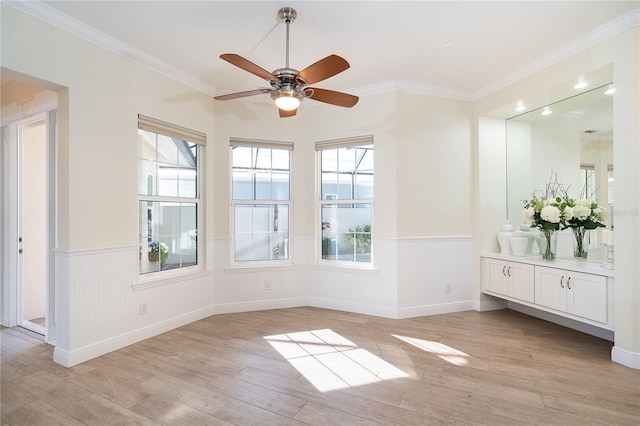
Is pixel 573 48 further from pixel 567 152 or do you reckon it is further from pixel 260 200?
pixel 260 200

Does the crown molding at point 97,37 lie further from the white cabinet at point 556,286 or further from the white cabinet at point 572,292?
the white cabinet at point 572,292

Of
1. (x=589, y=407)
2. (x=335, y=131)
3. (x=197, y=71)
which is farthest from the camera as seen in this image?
(x=335, y=131)

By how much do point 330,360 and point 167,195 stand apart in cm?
246

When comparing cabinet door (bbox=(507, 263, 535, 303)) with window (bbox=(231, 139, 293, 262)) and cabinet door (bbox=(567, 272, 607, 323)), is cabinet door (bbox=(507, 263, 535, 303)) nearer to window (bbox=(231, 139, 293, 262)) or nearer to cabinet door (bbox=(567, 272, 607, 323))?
cabinet door (bbox=(567, 272, 607, 323))

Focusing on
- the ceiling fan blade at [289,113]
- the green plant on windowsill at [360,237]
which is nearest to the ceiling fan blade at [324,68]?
the ceiling fan blade at [289,113]

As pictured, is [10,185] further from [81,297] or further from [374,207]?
[374,207]

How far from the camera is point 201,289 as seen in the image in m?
3.95

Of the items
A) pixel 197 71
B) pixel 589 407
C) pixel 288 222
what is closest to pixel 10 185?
pixel 197 71

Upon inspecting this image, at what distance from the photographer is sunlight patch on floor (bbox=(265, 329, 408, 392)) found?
97.4 inches

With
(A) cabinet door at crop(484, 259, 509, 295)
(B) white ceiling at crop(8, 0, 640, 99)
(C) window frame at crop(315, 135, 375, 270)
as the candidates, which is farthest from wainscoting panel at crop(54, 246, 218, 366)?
(A) cabinet door at crop(484, 259, 509, 295)

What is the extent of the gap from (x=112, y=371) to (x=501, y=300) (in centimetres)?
442

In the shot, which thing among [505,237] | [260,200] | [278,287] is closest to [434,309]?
[505,237]

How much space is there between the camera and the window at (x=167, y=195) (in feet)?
11.2

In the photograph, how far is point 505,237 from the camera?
4.07m
